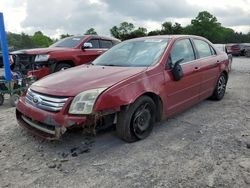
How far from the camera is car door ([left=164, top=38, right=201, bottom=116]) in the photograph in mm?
4820

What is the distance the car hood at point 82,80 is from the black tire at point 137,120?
42 cm

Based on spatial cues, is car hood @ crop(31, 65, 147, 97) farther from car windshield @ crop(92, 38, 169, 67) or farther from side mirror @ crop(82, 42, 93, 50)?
side mirror @ crop(82, 42, 93, 50)

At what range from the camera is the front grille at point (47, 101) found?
3.84 m

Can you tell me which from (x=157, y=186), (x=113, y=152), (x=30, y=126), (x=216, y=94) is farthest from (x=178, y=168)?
(x=216, y=94)

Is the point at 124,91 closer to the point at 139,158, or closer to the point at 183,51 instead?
the point at 139,158

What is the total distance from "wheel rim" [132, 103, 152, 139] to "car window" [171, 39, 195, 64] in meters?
1.07

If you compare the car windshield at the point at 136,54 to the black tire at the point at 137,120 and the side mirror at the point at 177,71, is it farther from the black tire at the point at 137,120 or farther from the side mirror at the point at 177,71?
Result: the black tire at the point at 137,120

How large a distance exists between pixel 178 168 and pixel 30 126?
215 cm

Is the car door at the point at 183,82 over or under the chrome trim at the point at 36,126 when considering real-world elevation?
over

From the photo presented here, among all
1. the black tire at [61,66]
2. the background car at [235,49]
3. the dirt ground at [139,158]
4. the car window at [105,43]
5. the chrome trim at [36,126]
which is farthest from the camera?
the background car at [235,49]

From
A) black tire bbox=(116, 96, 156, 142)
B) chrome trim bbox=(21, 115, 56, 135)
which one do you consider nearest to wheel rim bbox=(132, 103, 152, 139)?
black tire bbox=(116, 96, 156, 142)

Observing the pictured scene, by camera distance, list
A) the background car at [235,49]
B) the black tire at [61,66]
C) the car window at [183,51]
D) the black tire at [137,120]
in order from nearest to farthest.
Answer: the black tire at [137,120] < the car window at [183,51] < the black tire at [61,66] < the background car at [235,49]

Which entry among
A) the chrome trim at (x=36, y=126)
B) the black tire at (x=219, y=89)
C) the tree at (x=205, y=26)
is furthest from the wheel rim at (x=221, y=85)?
the tree at (x=205, y=26)

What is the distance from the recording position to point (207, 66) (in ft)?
19.7
